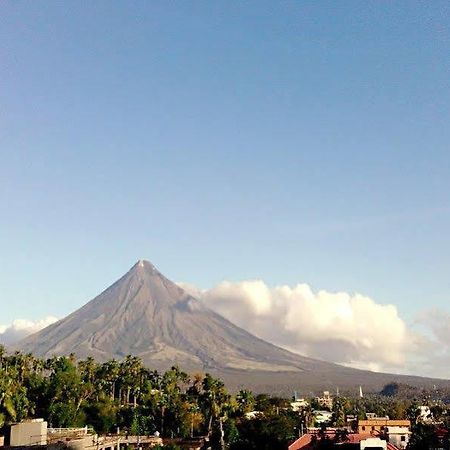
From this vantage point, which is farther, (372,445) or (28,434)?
(372,445)

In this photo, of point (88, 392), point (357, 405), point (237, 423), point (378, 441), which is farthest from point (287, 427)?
point (357, 405)

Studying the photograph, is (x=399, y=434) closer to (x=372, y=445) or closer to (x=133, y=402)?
(x=372, y=445)

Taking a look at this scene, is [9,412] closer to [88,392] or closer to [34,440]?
[34,440]

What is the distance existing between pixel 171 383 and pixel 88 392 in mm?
17437

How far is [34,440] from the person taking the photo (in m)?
51.0

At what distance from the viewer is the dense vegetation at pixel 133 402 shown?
76188mm

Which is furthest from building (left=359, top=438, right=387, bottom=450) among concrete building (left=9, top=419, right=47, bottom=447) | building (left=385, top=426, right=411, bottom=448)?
concrete building (left=9, top=419, right=47, bottom=447)

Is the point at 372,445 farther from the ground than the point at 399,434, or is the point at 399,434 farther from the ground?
the point at 372,445

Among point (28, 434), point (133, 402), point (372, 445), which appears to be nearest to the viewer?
point (28, 434)

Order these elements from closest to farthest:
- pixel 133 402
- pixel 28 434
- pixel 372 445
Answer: pixel 28 434, pixel 372 445, pixel 133 402

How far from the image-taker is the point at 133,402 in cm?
10688

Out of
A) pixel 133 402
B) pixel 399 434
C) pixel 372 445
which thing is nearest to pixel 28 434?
pixel 372 445

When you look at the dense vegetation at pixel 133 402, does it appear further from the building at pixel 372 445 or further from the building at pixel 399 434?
the building at pixel 372 445

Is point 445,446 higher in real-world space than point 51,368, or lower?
lower
